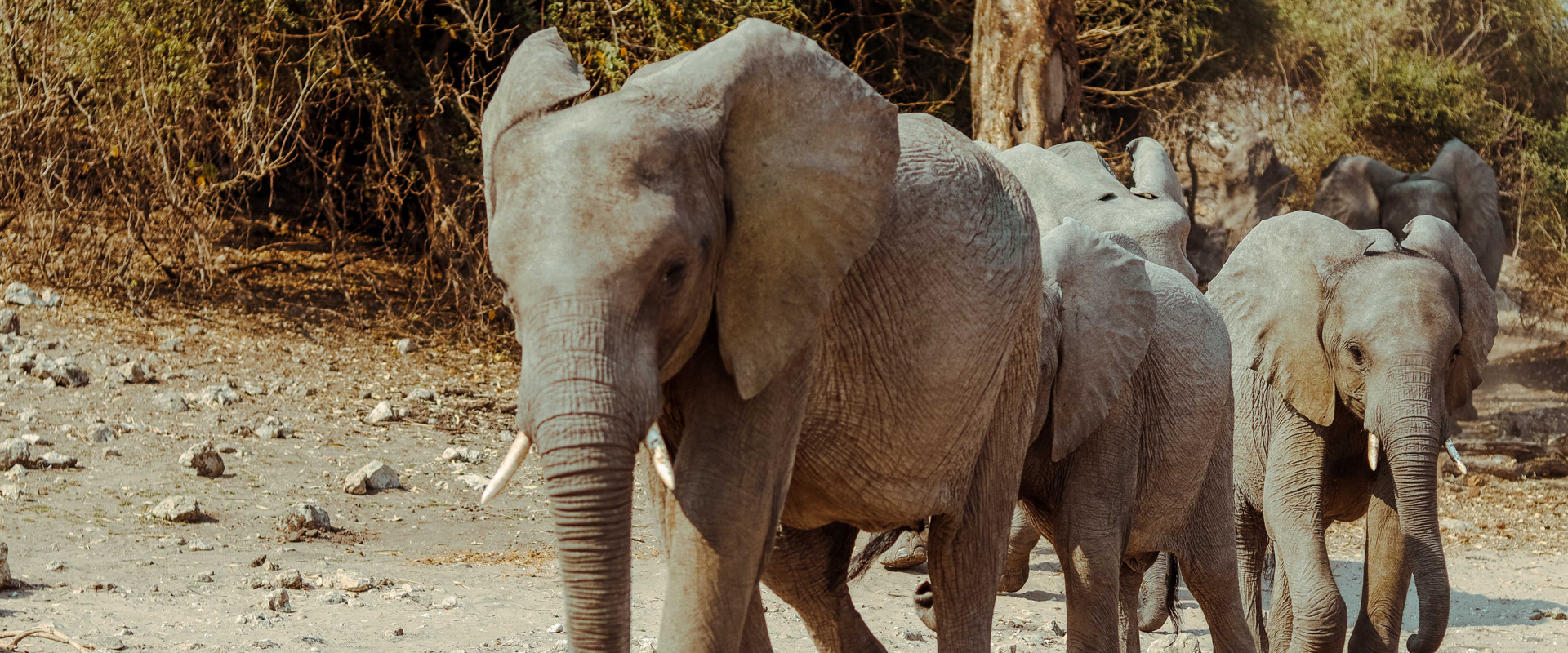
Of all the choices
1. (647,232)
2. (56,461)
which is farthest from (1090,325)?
(56,461)

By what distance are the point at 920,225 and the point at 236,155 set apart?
7.59m

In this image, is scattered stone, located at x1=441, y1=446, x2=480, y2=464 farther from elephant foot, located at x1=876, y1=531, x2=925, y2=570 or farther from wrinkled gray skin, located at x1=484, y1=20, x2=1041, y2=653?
wrinkled gray skin, located at x1=484, y1=20, x2=1041, y2=653

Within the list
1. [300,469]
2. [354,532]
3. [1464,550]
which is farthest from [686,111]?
[1464,550]

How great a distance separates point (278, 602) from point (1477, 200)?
43.5 ft

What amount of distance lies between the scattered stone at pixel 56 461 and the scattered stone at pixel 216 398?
129cm

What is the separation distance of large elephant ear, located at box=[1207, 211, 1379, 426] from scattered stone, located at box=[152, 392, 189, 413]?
17.8 ft

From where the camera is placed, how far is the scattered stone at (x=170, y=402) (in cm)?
813

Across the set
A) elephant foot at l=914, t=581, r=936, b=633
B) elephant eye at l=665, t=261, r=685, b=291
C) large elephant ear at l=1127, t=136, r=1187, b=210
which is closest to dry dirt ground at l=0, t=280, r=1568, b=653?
elephant foot at l=914, t=581, r=936, b=633

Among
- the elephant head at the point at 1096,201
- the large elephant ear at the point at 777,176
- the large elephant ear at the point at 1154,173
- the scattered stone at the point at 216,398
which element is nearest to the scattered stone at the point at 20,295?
the scattered stone at the point at 216,398

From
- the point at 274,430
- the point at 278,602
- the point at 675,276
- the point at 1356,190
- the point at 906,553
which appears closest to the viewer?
the point at 675,276

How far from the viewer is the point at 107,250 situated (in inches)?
396

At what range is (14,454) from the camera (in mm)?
6918

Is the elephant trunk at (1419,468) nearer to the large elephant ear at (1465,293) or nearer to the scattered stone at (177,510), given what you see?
the large elephant ear at (1465,293)

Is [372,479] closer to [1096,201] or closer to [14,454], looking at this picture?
[14,454]
